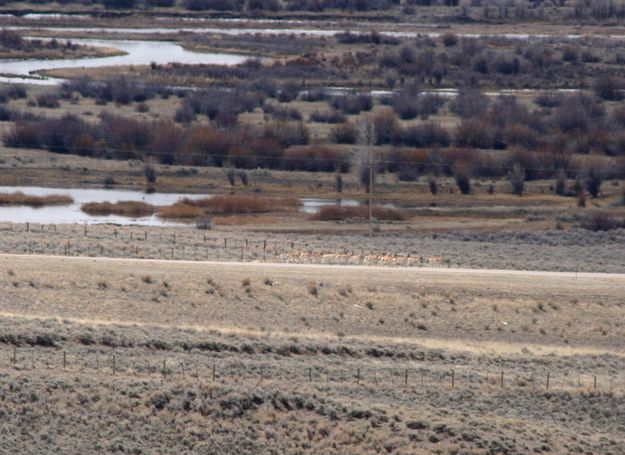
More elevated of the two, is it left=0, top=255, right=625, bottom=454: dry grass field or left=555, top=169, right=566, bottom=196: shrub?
left=0, top=255, right=625, bottom=454: dry grass field

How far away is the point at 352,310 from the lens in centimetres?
2927

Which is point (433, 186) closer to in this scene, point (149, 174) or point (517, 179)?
point (517, 179)

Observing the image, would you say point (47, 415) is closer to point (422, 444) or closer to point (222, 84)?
point (422, 444)

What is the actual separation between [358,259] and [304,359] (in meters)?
10.3

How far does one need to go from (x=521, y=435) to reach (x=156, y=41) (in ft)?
299

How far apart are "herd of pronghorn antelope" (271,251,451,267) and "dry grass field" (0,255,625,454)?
1863mm

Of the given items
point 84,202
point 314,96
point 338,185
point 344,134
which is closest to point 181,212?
point 84,202

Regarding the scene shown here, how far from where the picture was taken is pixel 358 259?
34719 mm

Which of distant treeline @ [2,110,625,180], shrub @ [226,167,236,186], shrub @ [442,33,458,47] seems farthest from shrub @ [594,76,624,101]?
shrub @ [226,167,236,186]

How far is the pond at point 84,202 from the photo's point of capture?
45.0 meters

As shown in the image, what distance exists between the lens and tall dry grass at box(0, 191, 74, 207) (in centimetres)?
4866

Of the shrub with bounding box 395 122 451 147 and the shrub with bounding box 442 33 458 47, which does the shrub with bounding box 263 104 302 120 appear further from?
the shrub with bounding box 442 33 458 47

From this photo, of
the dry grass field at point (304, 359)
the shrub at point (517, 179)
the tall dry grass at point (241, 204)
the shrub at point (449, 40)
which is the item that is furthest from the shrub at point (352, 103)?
the dry grass field at point (304, 359)

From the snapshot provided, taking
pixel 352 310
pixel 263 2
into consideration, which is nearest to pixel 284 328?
pixel 352 310
